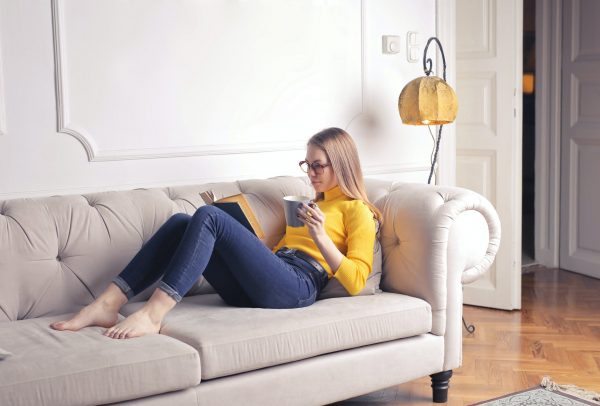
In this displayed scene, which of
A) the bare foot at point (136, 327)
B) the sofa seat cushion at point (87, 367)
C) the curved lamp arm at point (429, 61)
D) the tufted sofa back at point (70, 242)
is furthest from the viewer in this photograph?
the curved lamp arm at point (429, 61)

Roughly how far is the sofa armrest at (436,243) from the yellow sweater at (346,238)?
131mm

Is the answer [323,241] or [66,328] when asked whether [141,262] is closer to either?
[66,328]

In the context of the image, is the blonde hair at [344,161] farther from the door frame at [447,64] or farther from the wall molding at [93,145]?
the door frame at [447,64]

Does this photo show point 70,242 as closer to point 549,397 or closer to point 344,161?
point 344,161

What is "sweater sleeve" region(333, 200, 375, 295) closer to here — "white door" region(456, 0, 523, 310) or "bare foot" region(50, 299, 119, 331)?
"bare foot" region(50, 299, 119, 331)

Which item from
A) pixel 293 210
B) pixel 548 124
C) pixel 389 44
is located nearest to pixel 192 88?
pixel 293 210

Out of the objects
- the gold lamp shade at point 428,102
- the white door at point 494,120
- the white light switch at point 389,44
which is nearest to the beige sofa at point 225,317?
the gold lamp shade at point 428,102

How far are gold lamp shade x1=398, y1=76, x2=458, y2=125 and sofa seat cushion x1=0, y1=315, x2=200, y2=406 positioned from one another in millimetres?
1788

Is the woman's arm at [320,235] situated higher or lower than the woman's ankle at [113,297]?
higher

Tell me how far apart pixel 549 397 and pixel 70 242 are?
68.9 inches

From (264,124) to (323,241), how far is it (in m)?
1.01

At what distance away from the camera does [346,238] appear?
3.07 m

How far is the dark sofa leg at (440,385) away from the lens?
10.1ft

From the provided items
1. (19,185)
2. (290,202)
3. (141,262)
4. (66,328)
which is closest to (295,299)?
(290,202)
